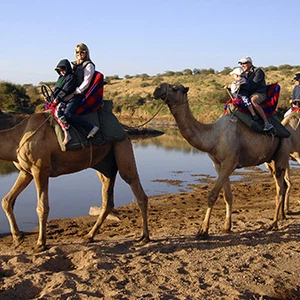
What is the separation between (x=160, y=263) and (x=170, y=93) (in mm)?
2606

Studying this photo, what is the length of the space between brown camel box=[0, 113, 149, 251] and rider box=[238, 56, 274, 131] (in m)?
2.50

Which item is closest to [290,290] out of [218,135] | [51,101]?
[218,135]

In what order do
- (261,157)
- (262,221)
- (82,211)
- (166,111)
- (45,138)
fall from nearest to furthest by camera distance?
(45,138)
(261,157)
(262,221)
(82,211)
(166,111)

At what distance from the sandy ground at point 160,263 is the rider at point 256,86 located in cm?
212

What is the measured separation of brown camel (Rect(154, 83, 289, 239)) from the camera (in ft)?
25.8

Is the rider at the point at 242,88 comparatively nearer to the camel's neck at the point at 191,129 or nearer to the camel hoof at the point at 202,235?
the camel's neck at the point at 191,129

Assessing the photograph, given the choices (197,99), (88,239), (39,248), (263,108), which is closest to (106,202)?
(88,239)

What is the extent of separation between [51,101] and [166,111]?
38098 mm

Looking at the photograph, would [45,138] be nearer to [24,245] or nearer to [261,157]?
[24,245]

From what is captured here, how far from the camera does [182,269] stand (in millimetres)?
6566

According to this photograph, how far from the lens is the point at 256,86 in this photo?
29.2 feet

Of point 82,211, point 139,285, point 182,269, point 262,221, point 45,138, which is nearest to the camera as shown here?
point 139,285

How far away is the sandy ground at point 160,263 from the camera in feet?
18.9

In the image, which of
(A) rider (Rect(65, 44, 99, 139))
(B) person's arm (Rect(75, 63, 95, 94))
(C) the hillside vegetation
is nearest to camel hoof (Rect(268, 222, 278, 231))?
(A) rider (Rect(65, 44, 99, 139))
